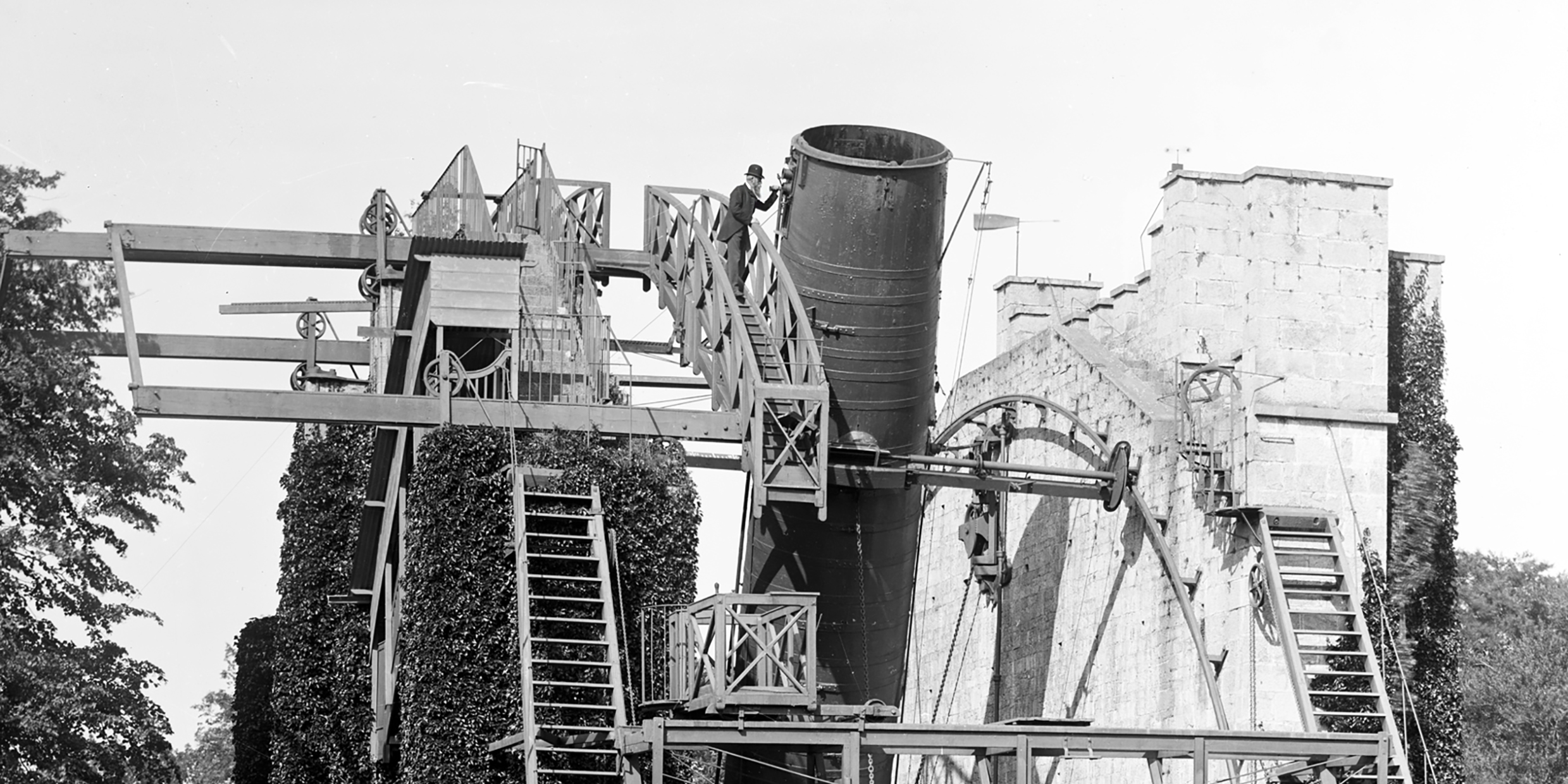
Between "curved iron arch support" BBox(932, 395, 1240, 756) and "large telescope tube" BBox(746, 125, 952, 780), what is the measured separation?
1897 millimetres

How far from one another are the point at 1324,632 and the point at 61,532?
60.9 feet

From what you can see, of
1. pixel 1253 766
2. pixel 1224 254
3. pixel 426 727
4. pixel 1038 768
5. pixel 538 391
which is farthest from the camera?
pixel 1038 768

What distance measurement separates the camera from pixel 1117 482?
83.9 ft

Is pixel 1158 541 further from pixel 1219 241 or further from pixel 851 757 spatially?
pixel 851 757

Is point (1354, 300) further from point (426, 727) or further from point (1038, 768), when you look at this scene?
point (426, 727)

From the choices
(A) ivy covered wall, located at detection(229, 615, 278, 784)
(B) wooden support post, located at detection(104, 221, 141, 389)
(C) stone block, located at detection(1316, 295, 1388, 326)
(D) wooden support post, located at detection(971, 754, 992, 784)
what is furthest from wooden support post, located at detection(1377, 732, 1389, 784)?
(A) ivy covered wall, located at detection(229, 615, 278, 784)

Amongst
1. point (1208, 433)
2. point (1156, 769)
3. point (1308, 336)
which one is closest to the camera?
point (1156, 769)

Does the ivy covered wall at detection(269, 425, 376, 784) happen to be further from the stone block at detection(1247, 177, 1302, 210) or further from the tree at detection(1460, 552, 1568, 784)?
the tree at detection(1460, 552, 1568, 784)

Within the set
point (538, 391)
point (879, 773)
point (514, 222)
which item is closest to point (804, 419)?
point (538, 391)

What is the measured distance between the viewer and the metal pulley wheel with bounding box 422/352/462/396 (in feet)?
72.0

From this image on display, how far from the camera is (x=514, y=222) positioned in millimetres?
26562

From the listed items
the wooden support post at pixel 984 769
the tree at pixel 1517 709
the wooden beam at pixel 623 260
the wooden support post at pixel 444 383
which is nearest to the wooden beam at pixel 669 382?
the wooden beam at pixel 623 260

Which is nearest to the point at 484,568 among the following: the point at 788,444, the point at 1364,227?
the point at 788,444

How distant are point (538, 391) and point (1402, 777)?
9.49 metres
